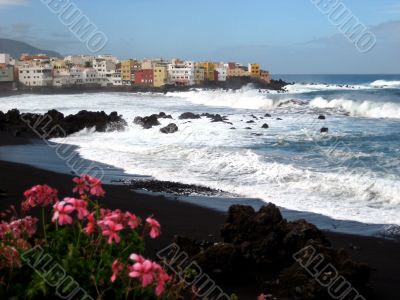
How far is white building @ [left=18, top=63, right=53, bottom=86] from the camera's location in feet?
321

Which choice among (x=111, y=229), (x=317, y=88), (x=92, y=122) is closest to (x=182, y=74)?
(x=317, y=88)

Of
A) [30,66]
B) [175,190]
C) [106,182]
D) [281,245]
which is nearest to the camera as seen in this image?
[281,245]

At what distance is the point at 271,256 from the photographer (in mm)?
5996

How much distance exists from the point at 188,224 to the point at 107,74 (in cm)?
10310

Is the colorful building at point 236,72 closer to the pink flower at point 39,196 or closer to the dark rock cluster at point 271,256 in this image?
the dark rock cluster at point 271,256

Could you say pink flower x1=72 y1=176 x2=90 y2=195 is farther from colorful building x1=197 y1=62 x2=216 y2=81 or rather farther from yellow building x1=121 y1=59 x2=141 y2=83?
colorful building x1=197 y1=62 x2=216 y2=81

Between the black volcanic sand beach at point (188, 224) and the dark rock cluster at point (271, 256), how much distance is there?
0.22 meters

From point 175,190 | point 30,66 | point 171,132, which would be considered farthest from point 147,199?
point 30,66

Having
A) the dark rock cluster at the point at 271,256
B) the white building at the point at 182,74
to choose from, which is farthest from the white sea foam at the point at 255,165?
the white building at the point at 182,74

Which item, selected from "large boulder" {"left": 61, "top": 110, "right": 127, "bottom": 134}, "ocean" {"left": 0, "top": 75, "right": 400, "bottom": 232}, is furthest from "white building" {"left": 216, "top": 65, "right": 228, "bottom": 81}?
"large boulder" {"left": 61, "top": 110, "right": 127, "bottom": 134}

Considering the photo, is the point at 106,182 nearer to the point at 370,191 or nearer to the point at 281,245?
the point at 370,191

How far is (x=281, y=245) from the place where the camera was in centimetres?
610

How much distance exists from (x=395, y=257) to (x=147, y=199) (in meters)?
4.63

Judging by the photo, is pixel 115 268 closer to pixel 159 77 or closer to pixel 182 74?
pixel 159 77
